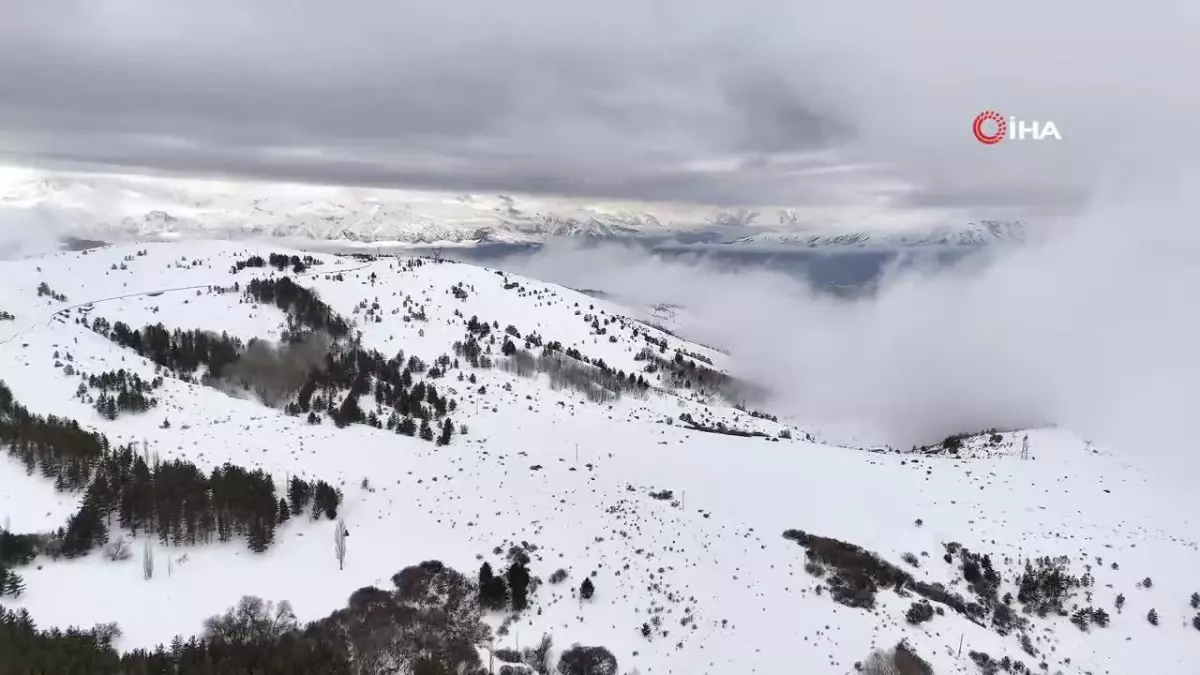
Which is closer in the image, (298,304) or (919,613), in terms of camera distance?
(919,613)

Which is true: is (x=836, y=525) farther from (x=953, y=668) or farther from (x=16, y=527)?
(x=16, y=527)

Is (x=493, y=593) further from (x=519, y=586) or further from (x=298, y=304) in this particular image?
(x=298, y=304)

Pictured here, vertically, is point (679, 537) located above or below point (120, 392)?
below

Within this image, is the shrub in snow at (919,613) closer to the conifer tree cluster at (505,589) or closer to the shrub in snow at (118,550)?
the conifer tree cluster at (505,589)

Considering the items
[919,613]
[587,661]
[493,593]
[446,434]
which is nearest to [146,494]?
[493,593]

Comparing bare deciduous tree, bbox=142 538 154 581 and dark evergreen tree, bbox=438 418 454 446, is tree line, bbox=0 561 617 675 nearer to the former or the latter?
bare deciduous tree, bbox=142 538 154 581

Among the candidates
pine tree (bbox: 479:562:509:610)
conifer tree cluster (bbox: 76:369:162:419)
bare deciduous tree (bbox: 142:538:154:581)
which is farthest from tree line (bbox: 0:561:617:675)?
conifer tree cluster (bbox: 76:369:162:419)

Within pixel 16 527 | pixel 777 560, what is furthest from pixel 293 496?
pixel 777 560

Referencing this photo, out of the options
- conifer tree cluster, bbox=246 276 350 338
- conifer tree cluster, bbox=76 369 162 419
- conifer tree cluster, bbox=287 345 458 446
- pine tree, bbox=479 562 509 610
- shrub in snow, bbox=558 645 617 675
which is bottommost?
shrub in snow, bbox=558 645 617 675
